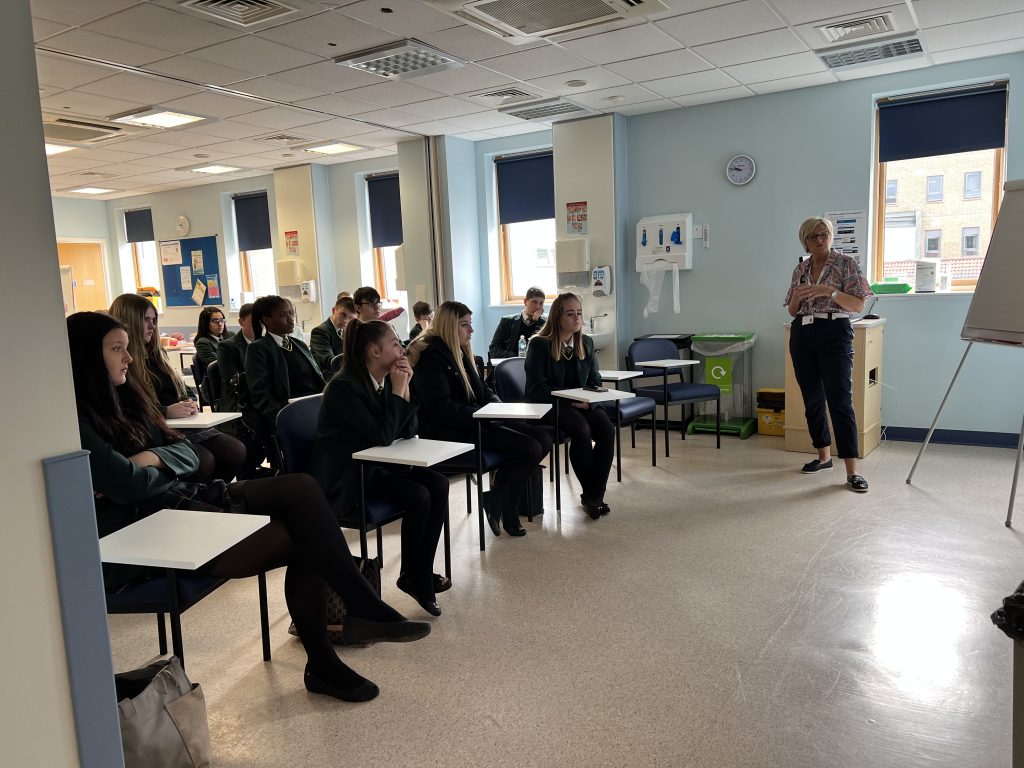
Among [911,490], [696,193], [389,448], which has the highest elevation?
[696,193]

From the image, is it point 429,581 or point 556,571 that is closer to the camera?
point 429,581

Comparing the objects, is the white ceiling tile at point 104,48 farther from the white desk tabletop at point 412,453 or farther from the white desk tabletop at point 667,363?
the white desk tabletop at point 667,363

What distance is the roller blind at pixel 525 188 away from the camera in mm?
7793

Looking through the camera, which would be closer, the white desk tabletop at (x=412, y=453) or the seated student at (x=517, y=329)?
the white desk tabletop at (x=412, y=453)

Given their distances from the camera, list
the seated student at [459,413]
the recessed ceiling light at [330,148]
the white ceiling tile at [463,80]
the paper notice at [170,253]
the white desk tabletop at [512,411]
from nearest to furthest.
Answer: the white desk tabletop at [512,411] < the seated student at [459,413] < the white ceiling tile at [463,80] < the recessed ceiling light at [330,148] < the paper notice at [170,253]

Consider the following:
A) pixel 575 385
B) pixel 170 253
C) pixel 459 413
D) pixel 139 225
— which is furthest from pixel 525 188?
pixel 139 225

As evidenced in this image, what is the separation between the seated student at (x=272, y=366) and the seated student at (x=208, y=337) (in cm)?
112

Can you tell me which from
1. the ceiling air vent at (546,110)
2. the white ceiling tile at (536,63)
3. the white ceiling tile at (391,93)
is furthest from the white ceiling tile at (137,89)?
the ceiling air vent at (546,110)

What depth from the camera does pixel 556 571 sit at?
3.49 meters

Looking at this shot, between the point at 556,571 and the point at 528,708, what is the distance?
3.76 feet

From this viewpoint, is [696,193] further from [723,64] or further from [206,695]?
[206,695]

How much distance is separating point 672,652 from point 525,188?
606 centimetres

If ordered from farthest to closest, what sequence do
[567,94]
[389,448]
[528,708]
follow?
[567,94] → [389,448] → [528,708]

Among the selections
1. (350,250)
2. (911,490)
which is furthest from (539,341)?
(350,250)
